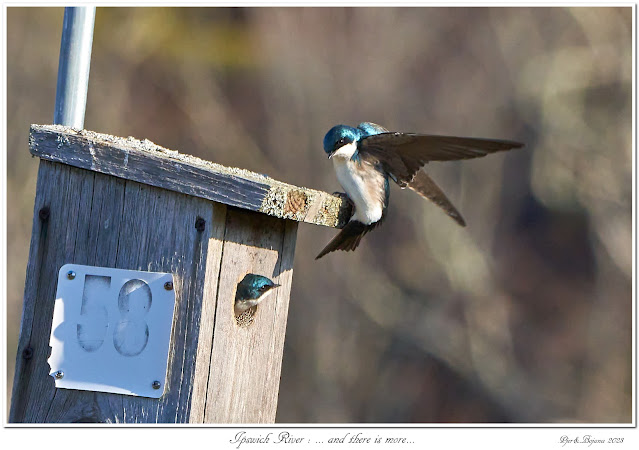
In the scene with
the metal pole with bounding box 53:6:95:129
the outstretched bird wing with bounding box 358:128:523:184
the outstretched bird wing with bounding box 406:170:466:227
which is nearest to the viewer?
the outstretched bird wing with bounding box 358:128:523:184

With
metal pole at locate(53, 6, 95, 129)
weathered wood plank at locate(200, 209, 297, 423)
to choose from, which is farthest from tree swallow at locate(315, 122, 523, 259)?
metal pole at locate(53, 6, 95, 129)

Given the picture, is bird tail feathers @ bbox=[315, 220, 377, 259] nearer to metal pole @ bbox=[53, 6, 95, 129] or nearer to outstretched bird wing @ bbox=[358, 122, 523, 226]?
outstretched bird wing @ bbox=[358, 122, 523, 226]

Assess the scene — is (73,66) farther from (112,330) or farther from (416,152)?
(416,152)

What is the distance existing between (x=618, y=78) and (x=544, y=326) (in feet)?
6.82

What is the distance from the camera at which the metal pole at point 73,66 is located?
216cm

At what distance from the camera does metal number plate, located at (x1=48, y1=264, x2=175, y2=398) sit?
196cm

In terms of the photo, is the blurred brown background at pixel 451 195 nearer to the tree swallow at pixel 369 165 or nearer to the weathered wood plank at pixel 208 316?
the tree swallow at pixel 369 165

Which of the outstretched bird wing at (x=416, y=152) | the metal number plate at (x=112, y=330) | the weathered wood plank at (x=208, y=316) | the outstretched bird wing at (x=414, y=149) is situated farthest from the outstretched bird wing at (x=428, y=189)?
the metal number plate at (x=112, y=330)

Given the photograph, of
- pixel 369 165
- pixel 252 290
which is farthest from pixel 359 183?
pixel 252 290

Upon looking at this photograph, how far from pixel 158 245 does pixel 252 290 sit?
256mm

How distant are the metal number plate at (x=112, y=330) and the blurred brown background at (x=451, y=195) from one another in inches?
156

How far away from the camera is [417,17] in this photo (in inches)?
266
